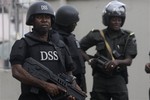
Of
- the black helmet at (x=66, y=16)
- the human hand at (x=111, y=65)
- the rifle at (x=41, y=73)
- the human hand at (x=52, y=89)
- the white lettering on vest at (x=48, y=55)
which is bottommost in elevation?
the human hand at (x=111, y=65)

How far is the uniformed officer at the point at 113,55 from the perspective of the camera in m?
6.65

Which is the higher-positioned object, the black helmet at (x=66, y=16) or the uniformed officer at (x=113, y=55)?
the black helmet at (x=66, y=16)

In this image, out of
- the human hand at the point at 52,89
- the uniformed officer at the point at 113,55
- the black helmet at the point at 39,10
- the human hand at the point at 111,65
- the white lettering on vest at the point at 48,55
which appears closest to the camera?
the human hand at the point at 52,89

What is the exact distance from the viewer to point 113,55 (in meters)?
6.66

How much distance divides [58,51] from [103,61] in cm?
167

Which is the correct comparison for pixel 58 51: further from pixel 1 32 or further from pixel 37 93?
pixel 1 32

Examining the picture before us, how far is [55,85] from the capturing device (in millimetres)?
4797

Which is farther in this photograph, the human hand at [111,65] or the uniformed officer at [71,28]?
the human hand at [111,65]

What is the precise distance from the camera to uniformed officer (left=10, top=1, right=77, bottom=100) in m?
4.80

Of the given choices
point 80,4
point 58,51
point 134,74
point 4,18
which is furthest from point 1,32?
point 58,51

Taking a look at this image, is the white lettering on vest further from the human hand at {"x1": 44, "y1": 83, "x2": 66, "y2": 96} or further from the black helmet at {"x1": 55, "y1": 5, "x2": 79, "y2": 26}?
the black helmet at {"x1": 55, "y1": 5, "x2": 79, "y2": 26}

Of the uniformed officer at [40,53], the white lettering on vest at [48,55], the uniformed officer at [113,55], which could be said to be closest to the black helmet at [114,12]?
the uniformed officer at [113,55]

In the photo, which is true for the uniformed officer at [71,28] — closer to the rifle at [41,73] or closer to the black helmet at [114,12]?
the black helmet at [114,12]

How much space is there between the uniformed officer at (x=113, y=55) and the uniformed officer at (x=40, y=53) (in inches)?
61.4
